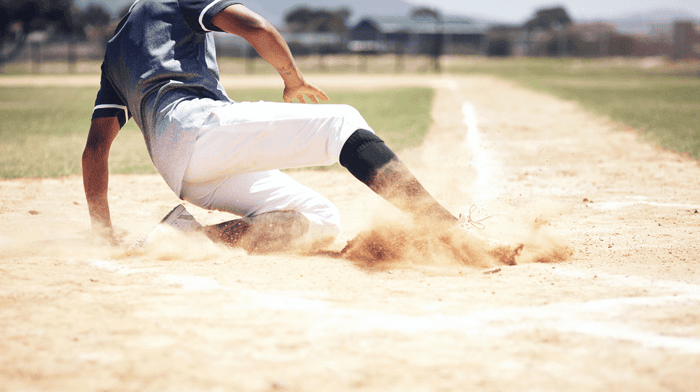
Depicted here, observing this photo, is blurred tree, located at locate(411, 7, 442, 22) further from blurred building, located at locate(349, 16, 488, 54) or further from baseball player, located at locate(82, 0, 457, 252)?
baseball player, located at locate(82, 0, 457, 252)

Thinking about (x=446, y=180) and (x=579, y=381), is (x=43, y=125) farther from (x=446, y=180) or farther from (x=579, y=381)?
(x=579, y=381)

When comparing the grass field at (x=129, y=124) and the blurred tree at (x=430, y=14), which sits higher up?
the blurred tree at (x=430, y=14)

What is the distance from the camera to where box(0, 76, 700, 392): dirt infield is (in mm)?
1633

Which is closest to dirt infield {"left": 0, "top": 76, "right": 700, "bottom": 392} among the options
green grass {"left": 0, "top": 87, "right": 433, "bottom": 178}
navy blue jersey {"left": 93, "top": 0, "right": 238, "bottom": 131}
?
navy blue jersey {"left": 93, "top": 0, "right": 238, "bottom": 131}

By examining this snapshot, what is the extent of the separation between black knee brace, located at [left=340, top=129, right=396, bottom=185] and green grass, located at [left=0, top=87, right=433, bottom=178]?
13.0ft

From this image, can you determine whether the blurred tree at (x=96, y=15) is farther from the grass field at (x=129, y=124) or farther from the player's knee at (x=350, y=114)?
the player's knee at (x=350, y=114)

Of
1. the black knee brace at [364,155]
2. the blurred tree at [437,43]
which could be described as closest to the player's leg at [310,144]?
the black knee brace at [364,155]

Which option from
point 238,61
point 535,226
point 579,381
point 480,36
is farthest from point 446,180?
point 480,36

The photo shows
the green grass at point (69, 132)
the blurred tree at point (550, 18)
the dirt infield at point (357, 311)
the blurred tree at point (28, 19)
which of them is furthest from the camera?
the blurred tree at point (550, 18)

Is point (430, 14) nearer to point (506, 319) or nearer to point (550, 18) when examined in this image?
point (550, 18)

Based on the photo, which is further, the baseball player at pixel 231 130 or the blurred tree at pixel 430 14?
the blurred tree at pixel 430 14

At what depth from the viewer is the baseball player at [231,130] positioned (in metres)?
2.48

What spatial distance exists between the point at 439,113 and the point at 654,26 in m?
44.4

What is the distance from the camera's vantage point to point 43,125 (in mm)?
10180
